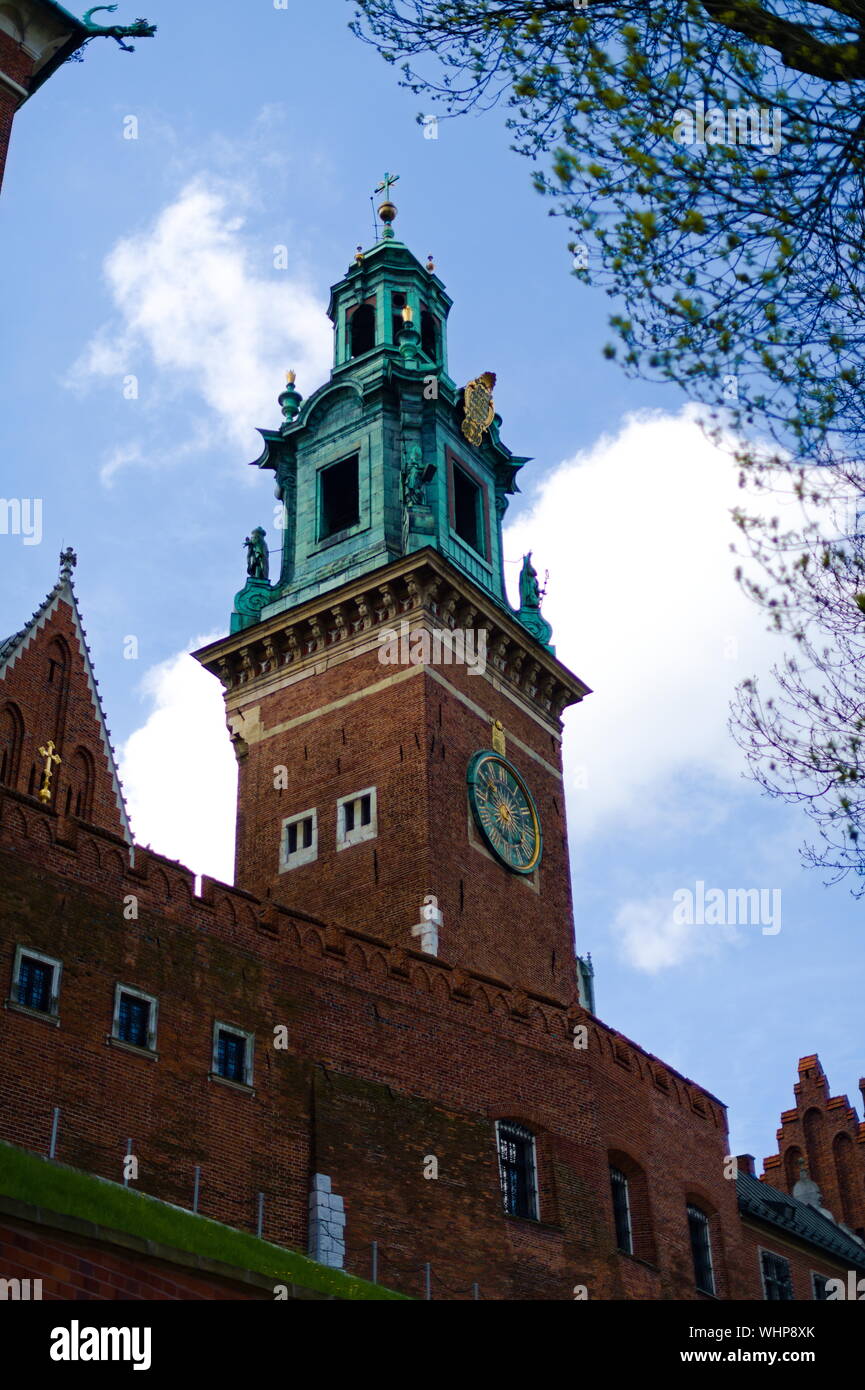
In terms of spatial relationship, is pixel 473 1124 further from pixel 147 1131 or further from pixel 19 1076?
pixel 19 1076

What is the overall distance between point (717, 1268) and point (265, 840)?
15517 mm

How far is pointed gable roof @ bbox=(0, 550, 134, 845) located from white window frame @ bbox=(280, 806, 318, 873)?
589cm

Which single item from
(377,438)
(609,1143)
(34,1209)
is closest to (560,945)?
(609,1143)

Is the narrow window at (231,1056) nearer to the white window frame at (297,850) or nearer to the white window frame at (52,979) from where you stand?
the white window frame at (52,979)

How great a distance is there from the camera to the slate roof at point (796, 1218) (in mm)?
42344

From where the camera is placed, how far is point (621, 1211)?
117 feet

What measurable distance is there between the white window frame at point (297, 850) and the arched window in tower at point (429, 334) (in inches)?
685

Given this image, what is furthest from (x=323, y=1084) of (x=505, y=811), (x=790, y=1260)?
(x=790, y=1260)

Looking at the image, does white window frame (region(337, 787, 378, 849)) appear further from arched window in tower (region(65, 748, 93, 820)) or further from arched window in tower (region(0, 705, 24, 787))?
arched window in tower (region(0, 705, 24, 787))

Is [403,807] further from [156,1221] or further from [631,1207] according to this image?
[156,1221]

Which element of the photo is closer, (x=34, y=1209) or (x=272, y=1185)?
(x=34, y=1209)

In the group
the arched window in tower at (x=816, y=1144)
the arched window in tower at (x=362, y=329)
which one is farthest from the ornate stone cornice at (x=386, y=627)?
the arched window in tower at (x=816, y=1144)

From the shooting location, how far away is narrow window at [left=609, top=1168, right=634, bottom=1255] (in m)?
35.2

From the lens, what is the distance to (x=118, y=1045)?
27906 millimetres
